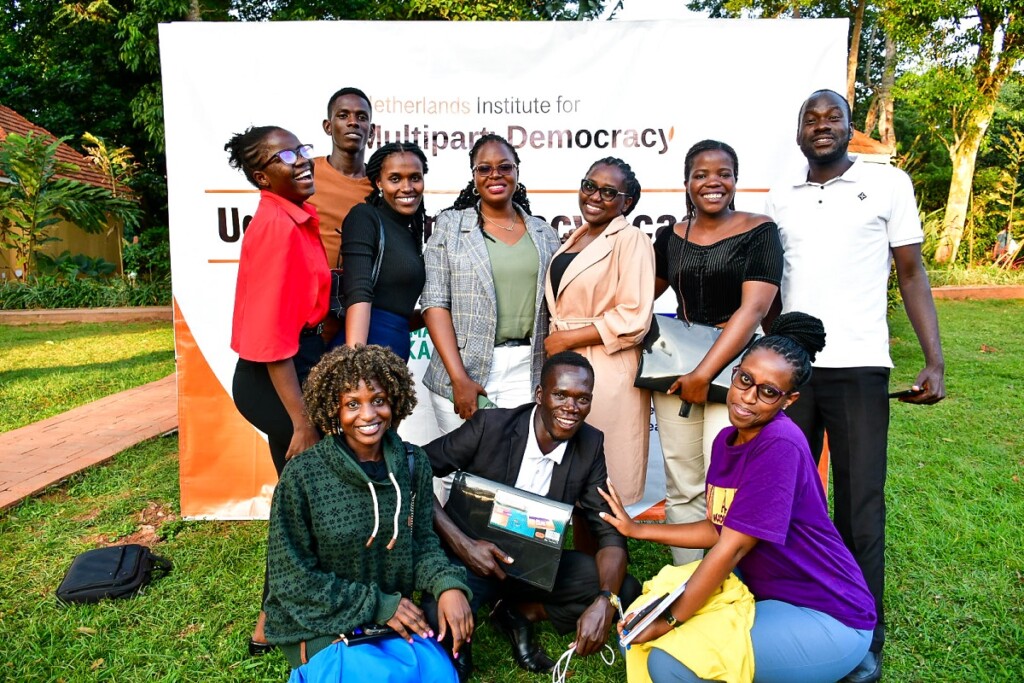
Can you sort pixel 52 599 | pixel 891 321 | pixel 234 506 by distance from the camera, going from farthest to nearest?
pixel 891 321, pixel 234 506, pixel 52 599

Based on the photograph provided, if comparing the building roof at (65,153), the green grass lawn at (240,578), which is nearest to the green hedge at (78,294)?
the building roof at (65,153)

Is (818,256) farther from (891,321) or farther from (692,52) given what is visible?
(891,321)

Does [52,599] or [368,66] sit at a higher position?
[368,66]

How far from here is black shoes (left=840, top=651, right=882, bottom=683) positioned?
2.65 metres

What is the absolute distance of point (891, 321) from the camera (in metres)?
10.3

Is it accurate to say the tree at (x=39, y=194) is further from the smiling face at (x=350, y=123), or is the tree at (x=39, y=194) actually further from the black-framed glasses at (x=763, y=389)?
the black-framed glasses at (x=763, y=389)

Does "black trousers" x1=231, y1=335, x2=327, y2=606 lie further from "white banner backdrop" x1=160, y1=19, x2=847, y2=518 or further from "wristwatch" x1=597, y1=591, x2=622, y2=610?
"white banner backdrop" x1=160, y1=19, x2=847, y2=518

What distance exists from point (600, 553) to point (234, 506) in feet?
8.45

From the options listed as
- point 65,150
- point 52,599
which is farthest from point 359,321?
point 65,150

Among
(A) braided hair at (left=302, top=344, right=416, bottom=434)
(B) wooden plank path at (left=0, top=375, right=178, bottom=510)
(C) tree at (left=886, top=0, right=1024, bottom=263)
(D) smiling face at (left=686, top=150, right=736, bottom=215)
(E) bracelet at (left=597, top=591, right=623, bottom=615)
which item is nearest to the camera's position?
(A) braided hair at (left=302, top=344, right=416, bottom=434)

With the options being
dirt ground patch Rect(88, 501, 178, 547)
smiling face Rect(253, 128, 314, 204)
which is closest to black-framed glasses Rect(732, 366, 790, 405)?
smiling face Rect(253, 128, 314, 204)

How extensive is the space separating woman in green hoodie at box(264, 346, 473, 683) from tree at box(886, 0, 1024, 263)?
46.6ft

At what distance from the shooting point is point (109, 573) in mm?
3293

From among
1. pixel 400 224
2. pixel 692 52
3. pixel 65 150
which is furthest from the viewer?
pixel 65 150
